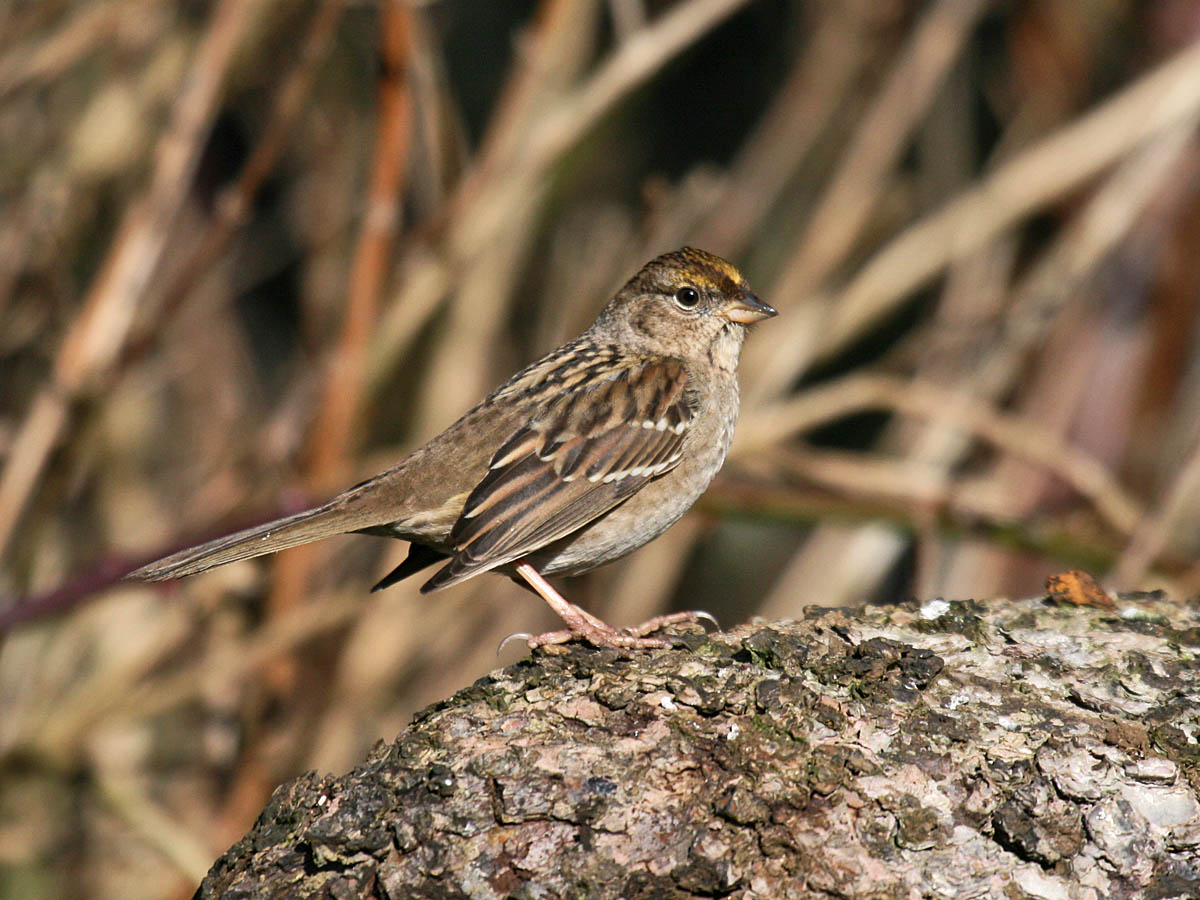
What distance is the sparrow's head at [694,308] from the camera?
3.74m

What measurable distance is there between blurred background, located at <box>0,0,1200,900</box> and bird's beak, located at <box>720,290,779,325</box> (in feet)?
1.59

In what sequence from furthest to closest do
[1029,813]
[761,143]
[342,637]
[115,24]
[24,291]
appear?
[761,143] < [342,637] < [24,291] < [115,24] < [1029,813]

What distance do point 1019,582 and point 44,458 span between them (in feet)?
12.1

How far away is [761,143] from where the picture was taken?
521 centimetres

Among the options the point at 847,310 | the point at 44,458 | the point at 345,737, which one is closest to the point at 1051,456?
the point at 847,310

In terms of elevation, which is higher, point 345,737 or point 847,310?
point 847,310

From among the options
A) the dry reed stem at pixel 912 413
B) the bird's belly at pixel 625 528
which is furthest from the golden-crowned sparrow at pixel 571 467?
the dry reed stem at pixel 912 413

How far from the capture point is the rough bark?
1967 mm

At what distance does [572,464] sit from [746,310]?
2.49 ft

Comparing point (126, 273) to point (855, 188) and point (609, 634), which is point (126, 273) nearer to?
point (609, 634)

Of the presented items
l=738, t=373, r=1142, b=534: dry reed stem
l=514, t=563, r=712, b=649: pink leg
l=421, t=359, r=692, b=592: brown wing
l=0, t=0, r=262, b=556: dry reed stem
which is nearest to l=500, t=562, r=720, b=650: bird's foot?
l=514, t=563, r=712, b=649: pink leg

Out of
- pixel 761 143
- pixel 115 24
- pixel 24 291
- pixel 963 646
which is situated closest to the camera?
pixel 963 646

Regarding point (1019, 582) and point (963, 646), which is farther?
point (1019, 582)

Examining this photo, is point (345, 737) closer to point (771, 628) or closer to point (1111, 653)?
point (771, 628)
